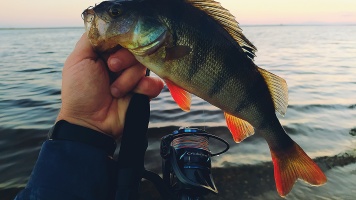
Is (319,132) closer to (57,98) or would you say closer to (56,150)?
(56,150)

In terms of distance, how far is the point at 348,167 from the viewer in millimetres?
4906

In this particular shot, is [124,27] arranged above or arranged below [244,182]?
above

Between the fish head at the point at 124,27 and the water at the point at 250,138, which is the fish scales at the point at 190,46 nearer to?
the fish head at the point at 124,27

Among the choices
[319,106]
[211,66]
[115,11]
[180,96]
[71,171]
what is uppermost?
[115,11]

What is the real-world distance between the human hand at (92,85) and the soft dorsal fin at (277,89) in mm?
803

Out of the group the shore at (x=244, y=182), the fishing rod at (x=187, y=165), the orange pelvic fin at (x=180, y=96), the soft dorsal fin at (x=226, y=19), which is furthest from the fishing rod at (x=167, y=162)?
the shore at (x=244, y=182)

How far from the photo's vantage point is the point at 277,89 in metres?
2.18

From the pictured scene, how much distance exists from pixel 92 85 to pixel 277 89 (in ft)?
4.46

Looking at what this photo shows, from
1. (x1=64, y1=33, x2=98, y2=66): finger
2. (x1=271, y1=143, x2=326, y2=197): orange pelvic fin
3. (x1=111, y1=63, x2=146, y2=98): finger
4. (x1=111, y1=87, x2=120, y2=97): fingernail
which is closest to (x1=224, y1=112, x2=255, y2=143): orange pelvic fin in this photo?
(x1=271, y1=143, x2=326, y2=197): orange pelvic fin

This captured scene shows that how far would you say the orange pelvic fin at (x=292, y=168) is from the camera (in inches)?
89.5

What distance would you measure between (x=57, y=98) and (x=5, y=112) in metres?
1.58

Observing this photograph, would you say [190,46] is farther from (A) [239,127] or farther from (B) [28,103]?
(B) [28,103]

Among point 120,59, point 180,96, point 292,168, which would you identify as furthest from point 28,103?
point 292,168

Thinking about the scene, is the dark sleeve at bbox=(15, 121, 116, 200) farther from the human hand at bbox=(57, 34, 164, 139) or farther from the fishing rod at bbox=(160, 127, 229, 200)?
the fishing rod at bbox=(160, 127, 229, 200)
